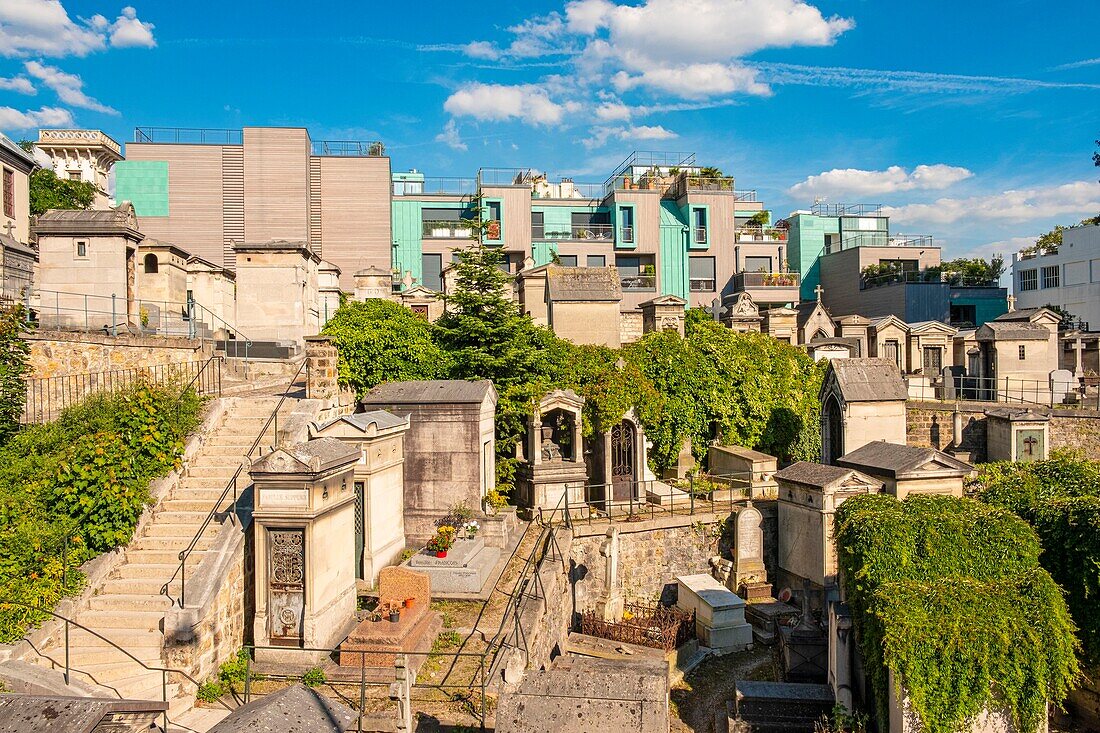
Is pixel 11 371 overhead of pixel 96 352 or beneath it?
beneath

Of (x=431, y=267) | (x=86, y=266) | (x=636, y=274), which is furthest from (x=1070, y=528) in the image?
(x=431, y=267)

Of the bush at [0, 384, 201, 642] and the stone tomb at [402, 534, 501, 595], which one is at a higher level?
the bush at [0, 384, 201, 642]

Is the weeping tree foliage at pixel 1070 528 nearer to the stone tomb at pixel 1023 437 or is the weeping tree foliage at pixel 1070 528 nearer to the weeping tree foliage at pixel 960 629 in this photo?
the weeping tree foliage at pixel 960 629

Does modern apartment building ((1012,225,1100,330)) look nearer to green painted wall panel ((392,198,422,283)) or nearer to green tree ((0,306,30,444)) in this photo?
green painted wall panel ((392,198,422,283))

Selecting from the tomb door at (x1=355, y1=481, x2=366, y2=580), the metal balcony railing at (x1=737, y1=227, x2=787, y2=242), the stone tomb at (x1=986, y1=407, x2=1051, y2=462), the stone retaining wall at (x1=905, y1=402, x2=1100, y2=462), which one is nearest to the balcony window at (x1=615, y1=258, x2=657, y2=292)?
the metal balcony railing at (x1=737, y1=227, x2=787, y2=242)

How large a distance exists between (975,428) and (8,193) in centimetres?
3735

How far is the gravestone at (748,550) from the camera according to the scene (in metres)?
16.8

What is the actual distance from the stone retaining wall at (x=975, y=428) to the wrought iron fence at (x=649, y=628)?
41.5ft

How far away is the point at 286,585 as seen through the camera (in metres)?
9.12

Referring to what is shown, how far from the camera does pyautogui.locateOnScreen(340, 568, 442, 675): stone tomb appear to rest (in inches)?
341

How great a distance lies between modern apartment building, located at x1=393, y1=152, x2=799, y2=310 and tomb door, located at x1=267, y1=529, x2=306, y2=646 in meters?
29.8

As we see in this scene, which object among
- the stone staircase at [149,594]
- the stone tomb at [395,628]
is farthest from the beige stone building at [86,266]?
the stone tomb at [395,628]

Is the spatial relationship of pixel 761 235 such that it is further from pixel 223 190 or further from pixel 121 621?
pixel 121 621

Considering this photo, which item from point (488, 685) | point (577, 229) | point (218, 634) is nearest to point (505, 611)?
point (488, 685)
